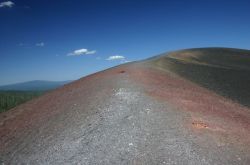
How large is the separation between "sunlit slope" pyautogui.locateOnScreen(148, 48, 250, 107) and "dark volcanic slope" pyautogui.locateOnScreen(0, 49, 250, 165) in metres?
0.80

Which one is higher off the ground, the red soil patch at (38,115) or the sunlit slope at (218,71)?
the sunlit slope at (218,71)

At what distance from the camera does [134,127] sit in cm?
1462

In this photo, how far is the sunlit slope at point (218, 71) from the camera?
27.3m

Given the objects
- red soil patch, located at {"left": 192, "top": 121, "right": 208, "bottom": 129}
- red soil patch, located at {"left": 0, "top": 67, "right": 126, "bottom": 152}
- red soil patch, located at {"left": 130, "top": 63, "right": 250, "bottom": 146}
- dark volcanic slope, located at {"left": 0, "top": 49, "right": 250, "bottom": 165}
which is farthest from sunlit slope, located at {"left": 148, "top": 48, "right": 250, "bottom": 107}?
red soil patch, located at {"left": 0, "top": 67, "right": 126, "bottom": 152}

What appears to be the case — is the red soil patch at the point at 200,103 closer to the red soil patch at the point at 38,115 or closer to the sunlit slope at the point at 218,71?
the sunlit slope at the point at 218,71

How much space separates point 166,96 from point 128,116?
5.25m

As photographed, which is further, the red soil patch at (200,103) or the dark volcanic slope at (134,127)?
the red soil patch at (200,103)

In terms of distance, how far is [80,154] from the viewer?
12.4 m

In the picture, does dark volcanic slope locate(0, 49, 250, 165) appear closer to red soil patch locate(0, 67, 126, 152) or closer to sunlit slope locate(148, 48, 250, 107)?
red soil patch locate(0, 67, 126, 152)

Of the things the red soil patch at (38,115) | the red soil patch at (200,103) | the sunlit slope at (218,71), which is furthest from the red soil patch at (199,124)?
the sunlit slope at (218,71)

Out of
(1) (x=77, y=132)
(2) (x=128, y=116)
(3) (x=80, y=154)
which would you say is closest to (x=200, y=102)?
(2) (x=128, y=116)

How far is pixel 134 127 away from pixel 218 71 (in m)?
22.0

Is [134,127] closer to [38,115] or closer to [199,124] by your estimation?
[199,124]

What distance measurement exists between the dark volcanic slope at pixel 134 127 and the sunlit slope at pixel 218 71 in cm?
80
